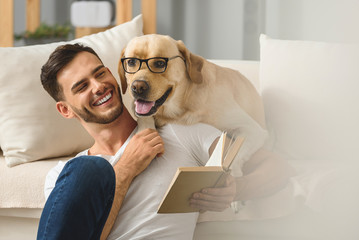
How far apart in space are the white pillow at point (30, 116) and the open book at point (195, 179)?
1.63 ft

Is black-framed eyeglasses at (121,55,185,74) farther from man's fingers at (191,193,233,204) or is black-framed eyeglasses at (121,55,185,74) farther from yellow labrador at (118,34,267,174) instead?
man's fingers at (191,193,233,204)

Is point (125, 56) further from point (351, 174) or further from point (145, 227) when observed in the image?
point (351, 174)

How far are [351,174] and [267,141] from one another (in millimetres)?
A: 665

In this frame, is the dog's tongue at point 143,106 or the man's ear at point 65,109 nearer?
the dog's tongue at point 143,106

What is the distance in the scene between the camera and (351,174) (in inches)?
7.2

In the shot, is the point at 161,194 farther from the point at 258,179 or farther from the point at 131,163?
the point at 258,179

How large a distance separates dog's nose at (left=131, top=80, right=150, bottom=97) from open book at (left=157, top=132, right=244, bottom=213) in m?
0.17

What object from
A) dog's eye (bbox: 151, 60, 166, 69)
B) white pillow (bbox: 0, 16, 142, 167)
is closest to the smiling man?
dog's eye (bbox: 151, 60, 166, 69)

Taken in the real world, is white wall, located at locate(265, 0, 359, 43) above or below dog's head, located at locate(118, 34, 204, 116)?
above

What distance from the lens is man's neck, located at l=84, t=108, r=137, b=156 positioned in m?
0.82

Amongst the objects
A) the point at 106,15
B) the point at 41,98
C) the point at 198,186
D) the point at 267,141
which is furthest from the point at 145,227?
the point at 106,15

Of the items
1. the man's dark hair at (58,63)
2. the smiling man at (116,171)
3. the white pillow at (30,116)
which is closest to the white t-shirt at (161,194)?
the smiling man at (116,171)

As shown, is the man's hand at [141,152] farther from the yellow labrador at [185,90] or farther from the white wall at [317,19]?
the white wall at [317,19]

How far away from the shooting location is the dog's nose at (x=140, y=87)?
0.73 metres
